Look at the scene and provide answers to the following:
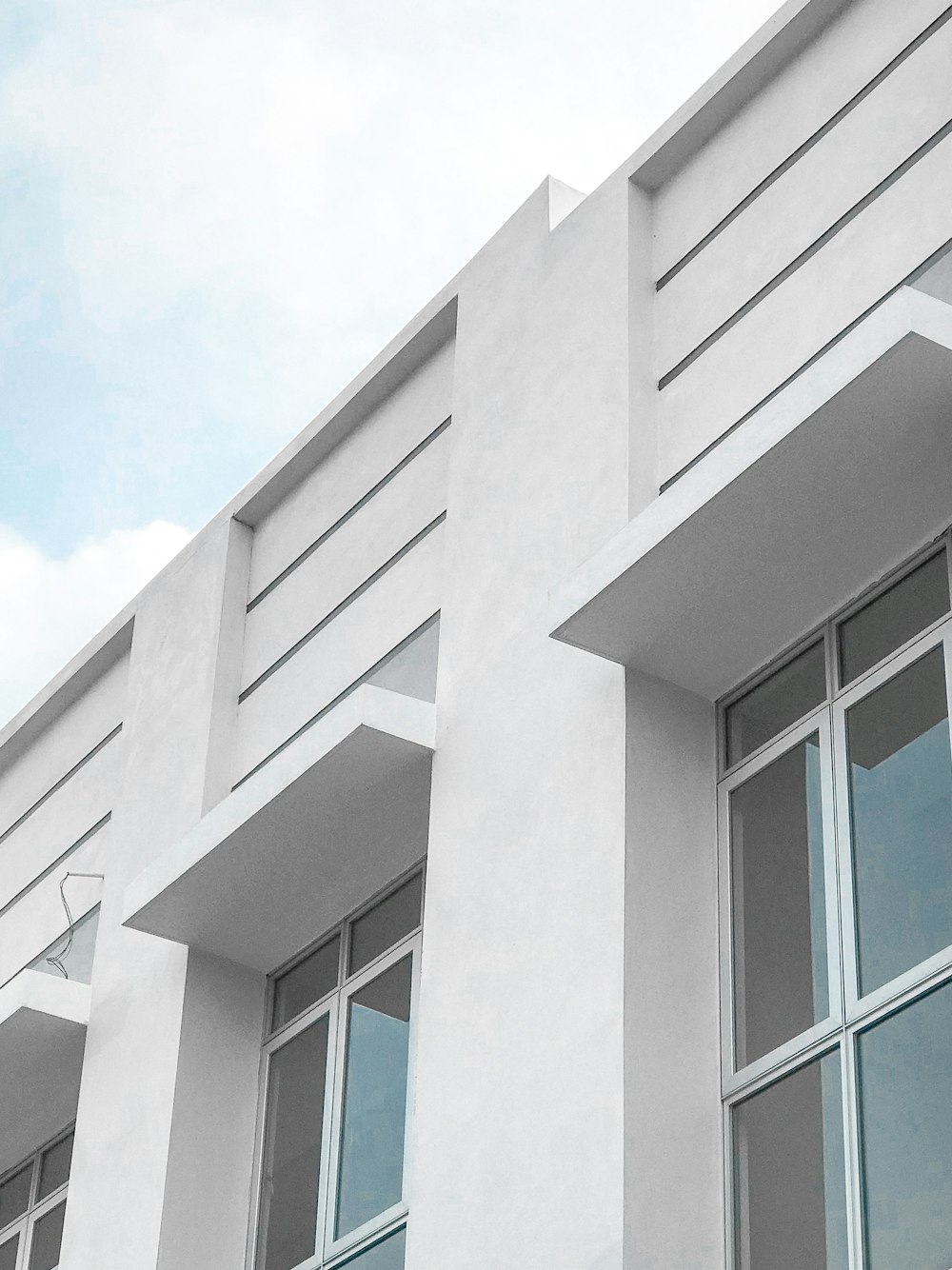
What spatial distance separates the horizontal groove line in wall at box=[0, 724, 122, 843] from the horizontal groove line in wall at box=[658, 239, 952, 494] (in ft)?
18.1

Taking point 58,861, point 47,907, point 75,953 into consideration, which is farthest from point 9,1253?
point 58,861

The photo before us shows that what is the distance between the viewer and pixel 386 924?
10.8 metres

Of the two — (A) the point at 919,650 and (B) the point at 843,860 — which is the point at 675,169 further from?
(B) the point at 843,860

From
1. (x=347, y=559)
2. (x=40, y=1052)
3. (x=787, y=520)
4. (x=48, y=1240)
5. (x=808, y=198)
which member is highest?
(x=808, y=198)

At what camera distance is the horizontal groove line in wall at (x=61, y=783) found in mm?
13773

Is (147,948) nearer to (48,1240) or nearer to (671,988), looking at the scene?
(48,1240)

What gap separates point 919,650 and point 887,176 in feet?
7.25

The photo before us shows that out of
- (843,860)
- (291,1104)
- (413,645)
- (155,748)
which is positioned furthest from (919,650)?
(155,748)

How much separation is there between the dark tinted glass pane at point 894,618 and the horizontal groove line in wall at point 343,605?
3085mm

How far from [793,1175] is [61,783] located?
776 cm

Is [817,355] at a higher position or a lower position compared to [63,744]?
lower

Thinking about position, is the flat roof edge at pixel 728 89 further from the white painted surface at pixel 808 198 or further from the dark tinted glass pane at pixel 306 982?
the dark tinted glass pane at pixel 306 982

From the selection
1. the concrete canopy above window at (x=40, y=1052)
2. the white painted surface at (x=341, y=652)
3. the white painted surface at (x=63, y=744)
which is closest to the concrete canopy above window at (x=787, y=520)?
the white painted surface at (x=341, y=652)

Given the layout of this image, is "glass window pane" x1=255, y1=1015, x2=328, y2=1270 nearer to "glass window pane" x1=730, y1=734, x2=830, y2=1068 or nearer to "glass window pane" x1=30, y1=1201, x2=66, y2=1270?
"glass window pane" x1=30, y1=1201, x2=66, y2=1270
